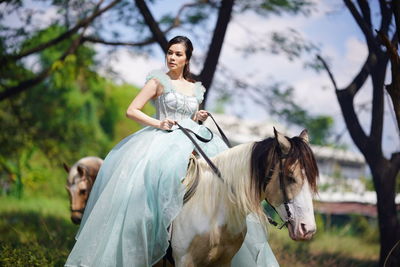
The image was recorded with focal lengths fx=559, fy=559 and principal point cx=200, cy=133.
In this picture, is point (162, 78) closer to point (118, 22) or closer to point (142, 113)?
point (142, 113)

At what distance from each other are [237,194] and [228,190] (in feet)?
0.36

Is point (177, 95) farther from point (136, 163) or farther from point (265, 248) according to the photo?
point (265, 248)

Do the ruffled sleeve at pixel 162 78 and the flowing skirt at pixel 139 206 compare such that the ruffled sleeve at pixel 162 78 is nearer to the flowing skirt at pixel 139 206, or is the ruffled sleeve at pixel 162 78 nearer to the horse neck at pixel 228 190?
the flowing skirt at pixel 139 206

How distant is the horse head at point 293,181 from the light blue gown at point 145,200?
27.6 inches

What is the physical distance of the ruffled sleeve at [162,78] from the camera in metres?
4.80

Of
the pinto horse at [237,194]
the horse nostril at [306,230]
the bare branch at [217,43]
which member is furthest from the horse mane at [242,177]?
the bare branch at [217,43]

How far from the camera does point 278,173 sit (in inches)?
157

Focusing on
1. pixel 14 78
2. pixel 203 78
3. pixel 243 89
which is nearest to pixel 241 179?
pixel 203 78

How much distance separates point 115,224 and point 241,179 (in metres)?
1.08

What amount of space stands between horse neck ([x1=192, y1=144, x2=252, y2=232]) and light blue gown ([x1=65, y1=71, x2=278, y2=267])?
215mm

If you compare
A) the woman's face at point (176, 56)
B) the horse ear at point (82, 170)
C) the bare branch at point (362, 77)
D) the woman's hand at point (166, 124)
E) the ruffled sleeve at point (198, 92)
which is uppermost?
the woman's face at point (176, 56)

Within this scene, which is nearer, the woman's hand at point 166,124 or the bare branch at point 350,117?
the woman's hand at point 166,124

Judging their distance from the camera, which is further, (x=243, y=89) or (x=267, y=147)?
(x=243, y=89)

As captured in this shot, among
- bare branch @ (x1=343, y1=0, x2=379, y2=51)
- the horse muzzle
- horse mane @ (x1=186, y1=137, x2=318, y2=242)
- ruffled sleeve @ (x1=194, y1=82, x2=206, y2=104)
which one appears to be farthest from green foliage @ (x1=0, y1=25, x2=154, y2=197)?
the horse muzzle
